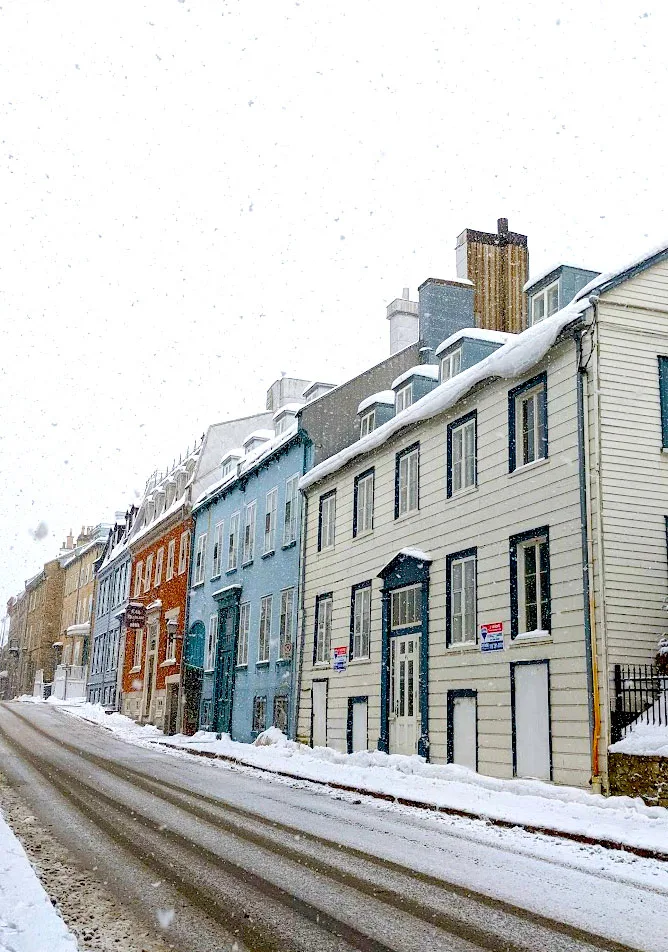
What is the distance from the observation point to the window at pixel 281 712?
86.9 ft

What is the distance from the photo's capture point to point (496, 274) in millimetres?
26406

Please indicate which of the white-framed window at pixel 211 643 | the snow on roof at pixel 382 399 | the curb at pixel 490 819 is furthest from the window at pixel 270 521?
the curb at pixel 490 819

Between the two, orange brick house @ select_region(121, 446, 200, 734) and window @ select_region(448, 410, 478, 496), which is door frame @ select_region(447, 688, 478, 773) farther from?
orange brick house @ select_region(121, 446, 200, 734)

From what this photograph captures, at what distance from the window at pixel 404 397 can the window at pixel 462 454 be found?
3.79 m

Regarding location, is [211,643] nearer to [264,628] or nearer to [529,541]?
[264,628]

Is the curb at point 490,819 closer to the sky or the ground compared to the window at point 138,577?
closer to the ground

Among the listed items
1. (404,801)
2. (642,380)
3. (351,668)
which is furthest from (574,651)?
(351,668)

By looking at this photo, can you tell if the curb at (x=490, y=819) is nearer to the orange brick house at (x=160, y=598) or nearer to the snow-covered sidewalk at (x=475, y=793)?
the snow-covered sidewalk at (x=475, y=793)

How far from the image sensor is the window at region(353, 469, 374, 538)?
929 inches

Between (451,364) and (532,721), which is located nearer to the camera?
(532,721)

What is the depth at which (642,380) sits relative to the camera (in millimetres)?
15789

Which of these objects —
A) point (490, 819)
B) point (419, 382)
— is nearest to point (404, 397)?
point (419, 382)

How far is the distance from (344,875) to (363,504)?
51.8 ft

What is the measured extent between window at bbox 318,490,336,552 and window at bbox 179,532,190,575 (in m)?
13.6
